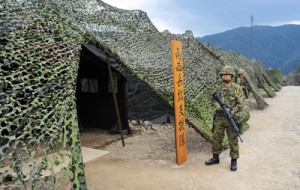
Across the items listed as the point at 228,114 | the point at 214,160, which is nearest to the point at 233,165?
the point at 214,160

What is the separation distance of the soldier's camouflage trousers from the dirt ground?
0.30m

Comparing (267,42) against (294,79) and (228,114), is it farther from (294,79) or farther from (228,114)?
(228,114)

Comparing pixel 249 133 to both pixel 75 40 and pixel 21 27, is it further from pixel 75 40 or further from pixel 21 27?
pixel 21 27

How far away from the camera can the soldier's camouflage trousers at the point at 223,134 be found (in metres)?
5.61

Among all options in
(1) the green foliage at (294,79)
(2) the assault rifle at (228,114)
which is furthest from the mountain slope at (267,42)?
(2) the assault rifle at (228,114)

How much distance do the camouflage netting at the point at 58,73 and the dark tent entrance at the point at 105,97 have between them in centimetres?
100

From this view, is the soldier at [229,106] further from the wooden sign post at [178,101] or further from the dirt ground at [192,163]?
the wooden sign post at [178,101]

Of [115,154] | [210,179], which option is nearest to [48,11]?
[115,154]

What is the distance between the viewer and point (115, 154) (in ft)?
22.6

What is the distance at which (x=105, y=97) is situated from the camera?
9.03 metres

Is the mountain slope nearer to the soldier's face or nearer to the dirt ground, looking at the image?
the dirt ground

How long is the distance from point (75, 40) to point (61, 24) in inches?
24.6

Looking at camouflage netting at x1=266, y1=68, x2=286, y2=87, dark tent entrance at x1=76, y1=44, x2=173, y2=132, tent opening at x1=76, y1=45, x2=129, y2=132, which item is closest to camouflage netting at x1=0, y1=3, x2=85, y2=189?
dark tent entrance at x1=76, y1=44, x2=173, y2=132

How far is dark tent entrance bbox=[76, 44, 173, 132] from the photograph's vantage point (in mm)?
8555
